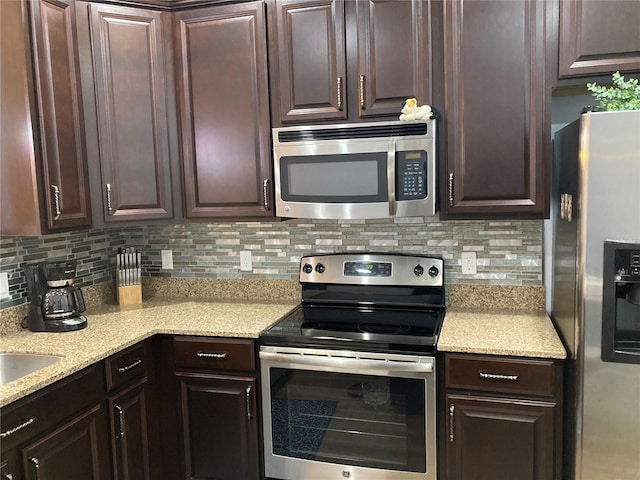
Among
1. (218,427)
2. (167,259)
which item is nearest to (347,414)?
(218,427)

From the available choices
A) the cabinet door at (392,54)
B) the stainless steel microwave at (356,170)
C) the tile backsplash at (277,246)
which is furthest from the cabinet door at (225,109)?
the cabinet door at (392,54)

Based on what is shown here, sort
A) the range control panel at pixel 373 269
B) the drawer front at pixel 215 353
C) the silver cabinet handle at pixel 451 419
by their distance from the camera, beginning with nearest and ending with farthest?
1. the silver cabinet handle at pixel 451 419
2. the drawer front at pixel 215 353
3. the range control panel at pixel 373 269

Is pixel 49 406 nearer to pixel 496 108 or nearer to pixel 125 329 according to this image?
pixel 125 329

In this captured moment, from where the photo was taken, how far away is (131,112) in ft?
7.79

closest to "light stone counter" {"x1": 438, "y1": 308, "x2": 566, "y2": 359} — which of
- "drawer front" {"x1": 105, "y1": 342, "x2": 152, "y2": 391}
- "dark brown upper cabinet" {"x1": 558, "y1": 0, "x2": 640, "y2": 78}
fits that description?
"dark brown upper cabinet" {"x1": 558, "y1": 0, "x2": 640, "y2": 78}

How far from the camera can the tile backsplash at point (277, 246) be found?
7.85 ft

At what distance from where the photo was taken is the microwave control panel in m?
2.12

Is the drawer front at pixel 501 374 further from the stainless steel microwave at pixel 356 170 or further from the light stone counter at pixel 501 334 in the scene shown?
the stainless steel microwave at pixel 356 170

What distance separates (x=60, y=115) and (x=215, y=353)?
3.72 ft

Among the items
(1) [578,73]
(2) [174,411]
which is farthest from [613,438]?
(2) [174,411]

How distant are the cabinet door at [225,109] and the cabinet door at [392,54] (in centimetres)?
45

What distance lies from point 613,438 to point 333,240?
1.42 m

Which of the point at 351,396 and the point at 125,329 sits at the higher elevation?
the point at 125,329

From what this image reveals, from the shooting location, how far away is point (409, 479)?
6.71 ft
